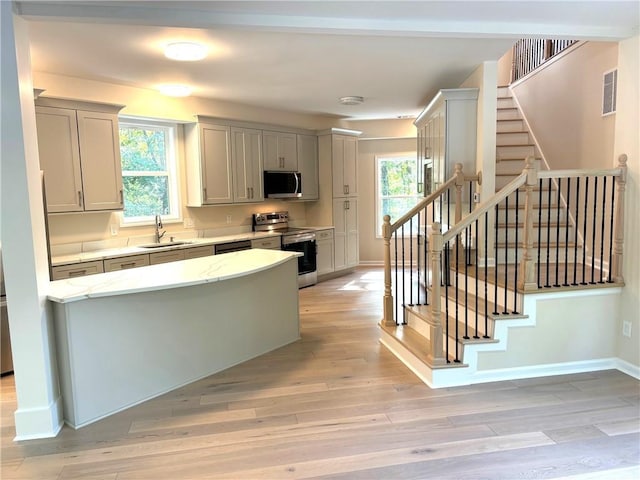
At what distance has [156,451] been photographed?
7.95 feet

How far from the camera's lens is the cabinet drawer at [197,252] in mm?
4895

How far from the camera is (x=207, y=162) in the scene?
5.52 metres

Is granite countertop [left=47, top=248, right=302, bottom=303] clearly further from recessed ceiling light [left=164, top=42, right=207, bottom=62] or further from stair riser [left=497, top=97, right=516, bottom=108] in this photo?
stair riser [left=497, top=97, right=516, bottom=108]

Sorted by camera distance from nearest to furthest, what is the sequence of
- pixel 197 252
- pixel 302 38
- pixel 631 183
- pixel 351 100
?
pixel 631 183 < pixel 302 38 < pixel 197 252 < pixel 351 100

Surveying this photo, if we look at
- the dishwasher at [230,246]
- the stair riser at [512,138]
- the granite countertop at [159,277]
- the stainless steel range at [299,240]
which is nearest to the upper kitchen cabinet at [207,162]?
the dishwasher at [230,246]

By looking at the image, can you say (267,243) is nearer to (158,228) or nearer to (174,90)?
(158,228)

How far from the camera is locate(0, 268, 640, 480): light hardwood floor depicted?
2242 millimetres

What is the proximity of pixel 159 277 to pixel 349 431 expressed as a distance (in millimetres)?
1708

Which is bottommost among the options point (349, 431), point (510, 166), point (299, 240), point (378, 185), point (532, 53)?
point (349, 431)

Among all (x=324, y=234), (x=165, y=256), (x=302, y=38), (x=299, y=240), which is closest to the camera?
(x=302, y=38)

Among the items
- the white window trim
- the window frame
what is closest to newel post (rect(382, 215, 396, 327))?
the white window trim

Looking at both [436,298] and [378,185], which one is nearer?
[436,298]

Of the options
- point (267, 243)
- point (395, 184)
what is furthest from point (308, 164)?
point (395, 184)

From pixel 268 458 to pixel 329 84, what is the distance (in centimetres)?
406
